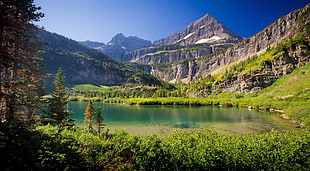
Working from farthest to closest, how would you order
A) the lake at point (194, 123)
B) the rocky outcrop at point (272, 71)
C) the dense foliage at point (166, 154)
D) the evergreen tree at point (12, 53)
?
1. the rocky outcrop at point (272, 71)
2. the lake at point (194, 123)
3. the evergreen tree at point (12, 53)
4. the dense foliage at point (166, 154)

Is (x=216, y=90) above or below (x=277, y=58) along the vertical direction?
below

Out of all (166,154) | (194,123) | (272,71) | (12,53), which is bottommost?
(194,123)

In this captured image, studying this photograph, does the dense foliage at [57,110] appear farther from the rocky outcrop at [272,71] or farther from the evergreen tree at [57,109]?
the rocky outcrop at [272,71]

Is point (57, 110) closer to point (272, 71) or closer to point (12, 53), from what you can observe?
point (12, 53)

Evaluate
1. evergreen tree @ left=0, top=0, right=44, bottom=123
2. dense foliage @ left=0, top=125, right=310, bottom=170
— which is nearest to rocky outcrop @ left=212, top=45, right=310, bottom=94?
dense foliage @ left=0, top=125, right=310, bottom=170

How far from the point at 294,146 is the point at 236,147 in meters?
3.48

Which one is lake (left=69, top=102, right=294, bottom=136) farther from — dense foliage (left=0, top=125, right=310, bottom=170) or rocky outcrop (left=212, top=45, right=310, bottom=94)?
rocky outcrop (left=212, top=45, right=310, bottom=94)

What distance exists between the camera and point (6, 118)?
1391cm

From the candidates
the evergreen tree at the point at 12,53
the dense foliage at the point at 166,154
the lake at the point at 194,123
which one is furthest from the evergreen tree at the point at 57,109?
the dense foliage at the point at 166,154

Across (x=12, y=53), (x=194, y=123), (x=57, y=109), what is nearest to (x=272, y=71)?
(x=194, y=123)

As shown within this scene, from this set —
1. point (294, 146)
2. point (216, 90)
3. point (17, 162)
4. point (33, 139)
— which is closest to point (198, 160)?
point (294, 146)

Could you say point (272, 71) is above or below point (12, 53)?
above

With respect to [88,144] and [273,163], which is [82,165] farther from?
[273,163]

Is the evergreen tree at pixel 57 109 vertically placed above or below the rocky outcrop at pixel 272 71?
below
